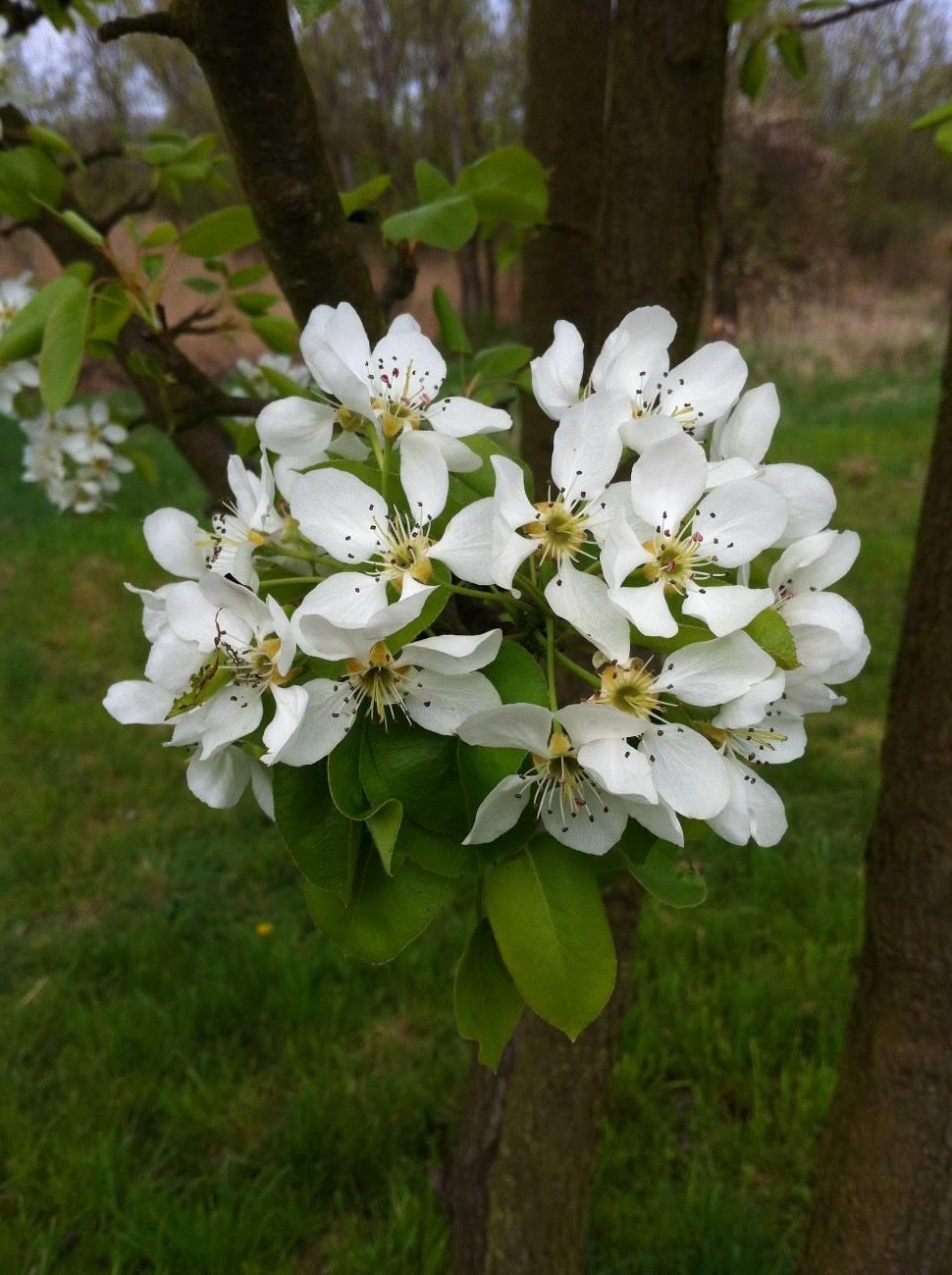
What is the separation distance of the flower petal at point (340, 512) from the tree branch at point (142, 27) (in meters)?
0.59

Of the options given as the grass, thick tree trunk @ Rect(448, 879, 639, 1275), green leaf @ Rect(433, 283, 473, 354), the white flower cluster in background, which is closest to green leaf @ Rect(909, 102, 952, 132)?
green leaf @ Rect(433, 283, 473, 354)

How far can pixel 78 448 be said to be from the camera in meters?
2.06

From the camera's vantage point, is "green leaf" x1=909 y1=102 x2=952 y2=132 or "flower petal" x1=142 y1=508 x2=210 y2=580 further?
"green leaf" x1=909 y1=102 x2=952 y2=132

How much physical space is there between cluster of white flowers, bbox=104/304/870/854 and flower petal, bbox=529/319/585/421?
0.06 m

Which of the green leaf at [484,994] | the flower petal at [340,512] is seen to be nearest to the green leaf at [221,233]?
the flower petal at [340,512]

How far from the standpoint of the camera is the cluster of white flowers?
67cm

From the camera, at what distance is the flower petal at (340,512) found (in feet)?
2.38

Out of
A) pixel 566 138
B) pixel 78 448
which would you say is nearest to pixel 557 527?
pixel 78 448

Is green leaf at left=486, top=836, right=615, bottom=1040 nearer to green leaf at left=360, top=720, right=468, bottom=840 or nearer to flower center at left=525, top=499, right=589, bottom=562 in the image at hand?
green leaf at left=360, top=720, right=468, bottom=840

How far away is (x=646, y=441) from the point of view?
717 mm

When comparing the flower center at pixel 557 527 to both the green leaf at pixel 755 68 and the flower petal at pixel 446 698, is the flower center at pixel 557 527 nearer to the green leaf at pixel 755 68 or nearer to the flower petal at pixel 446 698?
the flower petal at pixel 446 698

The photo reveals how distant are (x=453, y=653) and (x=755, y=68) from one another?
1.61 meters

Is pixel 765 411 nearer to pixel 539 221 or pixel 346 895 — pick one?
pixel 346 895

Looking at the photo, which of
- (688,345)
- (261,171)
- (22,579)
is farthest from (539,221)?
(22,579)
